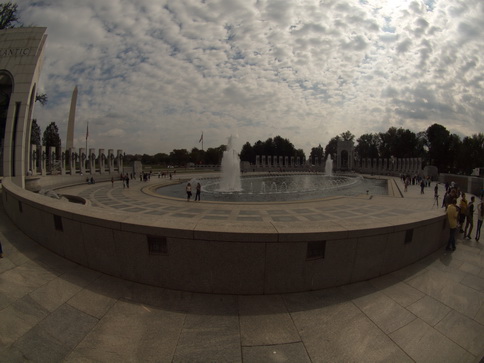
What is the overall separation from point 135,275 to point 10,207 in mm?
7593

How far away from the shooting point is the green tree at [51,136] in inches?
2864

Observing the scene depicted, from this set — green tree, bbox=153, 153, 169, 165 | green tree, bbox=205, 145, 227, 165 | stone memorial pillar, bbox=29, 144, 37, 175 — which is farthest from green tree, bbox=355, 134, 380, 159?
stone memorial pillar, bbox=29, 144, 37, 175

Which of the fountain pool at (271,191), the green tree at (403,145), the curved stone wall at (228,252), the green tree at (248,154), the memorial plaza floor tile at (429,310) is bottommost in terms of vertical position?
the fountain pool at (271,191)

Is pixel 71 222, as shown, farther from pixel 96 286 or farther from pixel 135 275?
pixel 135 275

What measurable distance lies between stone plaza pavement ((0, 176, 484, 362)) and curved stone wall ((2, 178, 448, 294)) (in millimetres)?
202

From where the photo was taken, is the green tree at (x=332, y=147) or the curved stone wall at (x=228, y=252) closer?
the curved stone wall at (x=228, y=252)

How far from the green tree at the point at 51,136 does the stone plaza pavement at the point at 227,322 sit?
87.9m

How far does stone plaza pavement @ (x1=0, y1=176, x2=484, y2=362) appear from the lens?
3.13 metres

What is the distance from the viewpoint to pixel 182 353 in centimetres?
309

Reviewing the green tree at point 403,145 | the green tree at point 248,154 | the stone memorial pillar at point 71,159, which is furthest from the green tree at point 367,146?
the stone memorial pillar at point 71,159

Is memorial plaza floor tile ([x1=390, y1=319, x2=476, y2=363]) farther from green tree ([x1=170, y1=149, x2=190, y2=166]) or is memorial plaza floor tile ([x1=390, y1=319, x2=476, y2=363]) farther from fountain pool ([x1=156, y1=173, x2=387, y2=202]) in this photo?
green tree ([x1=170, y1=149, x2=190, y2=166])

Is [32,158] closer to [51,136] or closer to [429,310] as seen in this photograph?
[429,310]

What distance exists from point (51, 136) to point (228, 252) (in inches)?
3677

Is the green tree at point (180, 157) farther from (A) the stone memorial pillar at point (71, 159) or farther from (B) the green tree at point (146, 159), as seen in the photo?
(A) the stone memorial pillar at point (71, 159)
